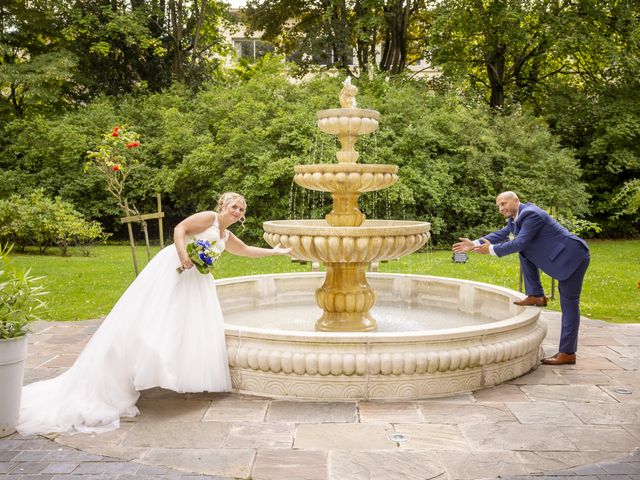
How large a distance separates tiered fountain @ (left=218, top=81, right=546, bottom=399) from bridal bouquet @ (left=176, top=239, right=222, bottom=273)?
2.25 ft

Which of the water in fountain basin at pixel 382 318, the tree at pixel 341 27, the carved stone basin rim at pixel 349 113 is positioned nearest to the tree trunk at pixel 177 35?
the tree at pixel 341 27

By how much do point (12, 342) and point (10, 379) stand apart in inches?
11.5

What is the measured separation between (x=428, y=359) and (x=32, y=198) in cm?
1645

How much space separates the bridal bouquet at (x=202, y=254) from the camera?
18.7 feet

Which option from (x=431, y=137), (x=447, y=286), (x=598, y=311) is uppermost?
A: (x=431, y=137)

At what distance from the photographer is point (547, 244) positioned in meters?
6.73

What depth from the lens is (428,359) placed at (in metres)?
5.69

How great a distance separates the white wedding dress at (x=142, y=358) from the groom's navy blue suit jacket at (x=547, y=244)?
318 cm

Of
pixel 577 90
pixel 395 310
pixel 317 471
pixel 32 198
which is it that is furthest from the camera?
pixel 577 90

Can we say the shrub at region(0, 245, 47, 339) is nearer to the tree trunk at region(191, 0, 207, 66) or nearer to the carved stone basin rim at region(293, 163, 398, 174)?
the carved stone basin rim at region(293, 163, 398, 174)

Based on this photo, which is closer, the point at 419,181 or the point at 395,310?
the point at 395,310

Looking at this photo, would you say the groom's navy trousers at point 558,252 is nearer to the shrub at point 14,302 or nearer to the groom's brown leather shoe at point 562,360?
the groom's brown leather shoe at point 562,360

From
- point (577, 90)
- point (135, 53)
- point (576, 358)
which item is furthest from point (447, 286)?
point (135, 53)

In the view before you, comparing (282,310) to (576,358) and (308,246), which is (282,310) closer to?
(308,246)
